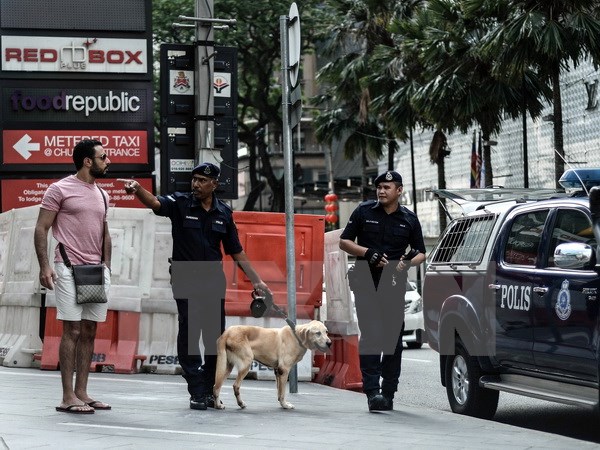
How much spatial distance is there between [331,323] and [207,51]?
16.6 feet

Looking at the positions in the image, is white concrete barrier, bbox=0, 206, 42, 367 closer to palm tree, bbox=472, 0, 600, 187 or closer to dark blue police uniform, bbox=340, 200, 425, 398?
dark blue police uniform, bbox=340, 200, 425, 398

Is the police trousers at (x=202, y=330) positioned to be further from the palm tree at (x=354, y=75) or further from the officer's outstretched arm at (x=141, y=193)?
the palm tree at (x=354, y=75)

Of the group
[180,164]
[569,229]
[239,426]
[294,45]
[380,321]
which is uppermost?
[294,45]

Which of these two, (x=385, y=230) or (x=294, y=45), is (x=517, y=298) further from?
(x=294, y=45)

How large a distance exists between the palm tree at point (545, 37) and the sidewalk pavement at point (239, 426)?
13.3 meters

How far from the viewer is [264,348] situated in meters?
10.1

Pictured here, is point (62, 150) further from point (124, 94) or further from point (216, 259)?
point (216, 259)

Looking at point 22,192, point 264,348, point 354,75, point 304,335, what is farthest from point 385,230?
point 354,75

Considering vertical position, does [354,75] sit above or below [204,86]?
above

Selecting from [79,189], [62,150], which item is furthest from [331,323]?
[62,150]

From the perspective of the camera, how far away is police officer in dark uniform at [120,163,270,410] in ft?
31.8

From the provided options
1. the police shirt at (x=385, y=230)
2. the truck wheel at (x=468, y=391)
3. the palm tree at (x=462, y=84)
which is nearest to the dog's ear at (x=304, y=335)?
the police shirt at (x=385, y=230)

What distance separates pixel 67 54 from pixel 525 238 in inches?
474

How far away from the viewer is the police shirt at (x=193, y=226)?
9.75 meters
